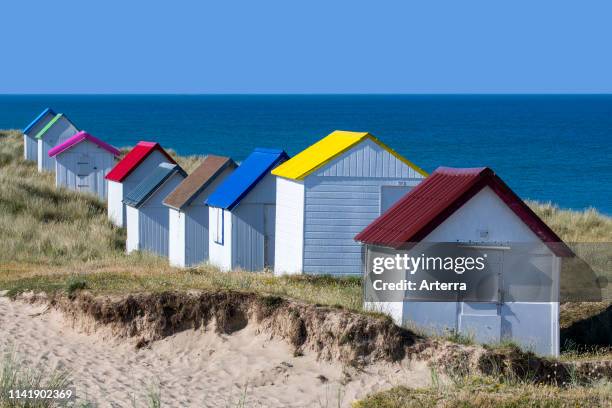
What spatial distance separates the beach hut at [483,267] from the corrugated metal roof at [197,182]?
9.95 metres

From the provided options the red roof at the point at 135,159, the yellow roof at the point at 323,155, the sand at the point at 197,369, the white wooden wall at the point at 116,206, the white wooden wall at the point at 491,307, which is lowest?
the sand at the point at 197,369

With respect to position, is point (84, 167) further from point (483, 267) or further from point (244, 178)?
point (483, 267)

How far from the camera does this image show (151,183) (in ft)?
99.2

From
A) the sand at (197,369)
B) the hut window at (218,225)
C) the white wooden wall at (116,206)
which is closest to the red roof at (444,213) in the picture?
the sand at (197,369)

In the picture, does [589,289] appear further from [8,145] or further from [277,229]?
[8,145]

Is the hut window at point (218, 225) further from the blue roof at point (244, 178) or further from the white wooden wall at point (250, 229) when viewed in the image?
the white wooden wall at point (250, 229)

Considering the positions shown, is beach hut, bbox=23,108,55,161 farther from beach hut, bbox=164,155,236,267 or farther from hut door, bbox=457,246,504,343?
hut door, bbox=457,246,504,343

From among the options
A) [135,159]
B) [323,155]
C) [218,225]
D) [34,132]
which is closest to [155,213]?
[135,159]

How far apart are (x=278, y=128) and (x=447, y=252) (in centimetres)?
13283

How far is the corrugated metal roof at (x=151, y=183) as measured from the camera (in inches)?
1166

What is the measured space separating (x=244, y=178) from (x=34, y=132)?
32.2 metres

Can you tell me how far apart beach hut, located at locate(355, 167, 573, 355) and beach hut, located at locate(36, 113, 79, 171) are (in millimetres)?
36128

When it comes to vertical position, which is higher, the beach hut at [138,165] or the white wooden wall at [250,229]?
the beach hut at [138,165]

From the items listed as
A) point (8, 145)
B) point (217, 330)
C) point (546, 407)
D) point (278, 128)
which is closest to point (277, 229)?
point (217, 330)
